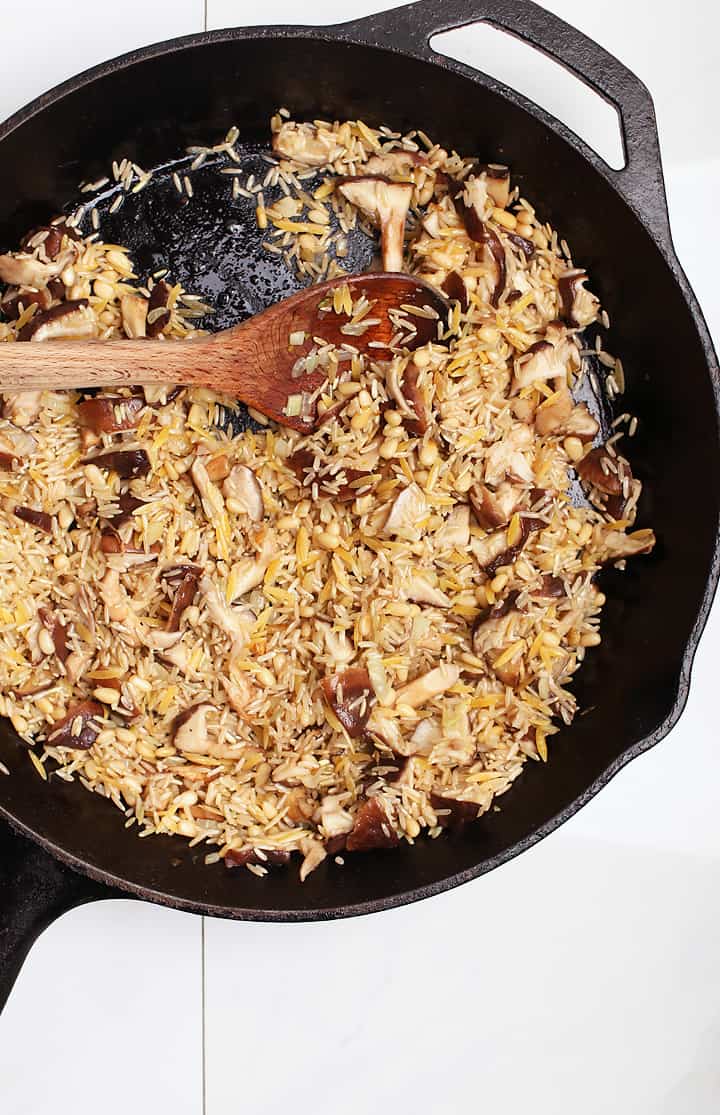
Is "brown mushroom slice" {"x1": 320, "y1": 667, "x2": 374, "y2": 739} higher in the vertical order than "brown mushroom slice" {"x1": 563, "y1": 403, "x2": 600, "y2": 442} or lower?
lower

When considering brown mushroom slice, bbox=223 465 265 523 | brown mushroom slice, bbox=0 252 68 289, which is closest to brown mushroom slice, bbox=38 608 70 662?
brown mushroom slice, bbox=223 465 265 523

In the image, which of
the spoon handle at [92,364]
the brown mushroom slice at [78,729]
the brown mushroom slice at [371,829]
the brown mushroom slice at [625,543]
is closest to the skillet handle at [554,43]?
the brown mushroom slice at [625,543]

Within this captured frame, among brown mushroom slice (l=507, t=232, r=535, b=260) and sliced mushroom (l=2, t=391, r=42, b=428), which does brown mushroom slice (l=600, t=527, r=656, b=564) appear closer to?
brown mushroom slice (l=507, t=232, r=535, b=260)

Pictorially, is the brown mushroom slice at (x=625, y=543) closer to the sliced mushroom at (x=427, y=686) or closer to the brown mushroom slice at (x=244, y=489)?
the sliced mushroom at (x=427, y=686)

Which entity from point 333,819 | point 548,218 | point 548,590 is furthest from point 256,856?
point 548,218

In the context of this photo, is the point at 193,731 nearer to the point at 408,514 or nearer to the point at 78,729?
the point at 78,729

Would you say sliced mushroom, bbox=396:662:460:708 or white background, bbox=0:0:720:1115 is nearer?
sliced mushroom, bbox=396:662:460:708

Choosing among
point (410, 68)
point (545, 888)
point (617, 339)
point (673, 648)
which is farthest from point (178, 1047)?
point (410, 68)
